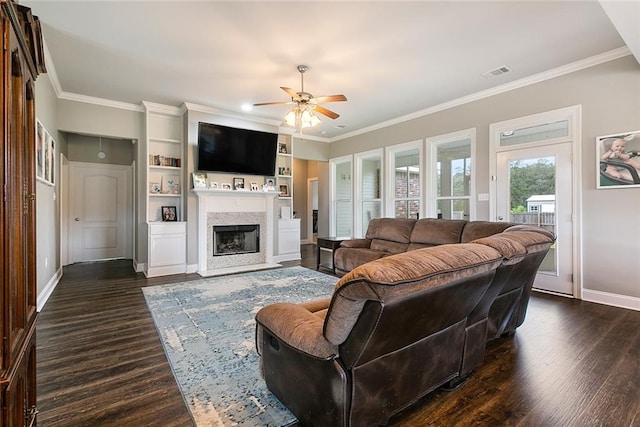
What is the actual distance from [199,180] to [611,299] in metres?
5.83

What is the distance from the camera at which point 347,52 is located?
342 cm

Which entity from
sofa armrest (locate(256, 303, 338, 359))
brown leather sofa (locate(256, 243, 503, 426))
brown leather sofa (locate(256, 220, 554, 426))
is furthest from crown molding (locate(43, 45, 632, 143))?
sofa armrest (locate(256, 303, 338, 359))

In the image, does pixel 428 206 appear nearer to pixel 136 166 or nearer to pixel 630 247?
pixel 630 247

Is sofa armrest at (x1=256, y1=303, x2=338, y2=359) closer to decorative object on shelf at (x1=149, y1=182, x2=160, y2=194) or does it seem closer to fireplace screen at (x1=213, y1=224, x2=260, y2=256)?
fireplace screen at (x1=213, y1=224, x2=260, y2=256)

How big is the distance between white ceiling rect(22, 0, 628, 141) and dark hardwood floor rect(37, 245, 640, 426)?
281cm

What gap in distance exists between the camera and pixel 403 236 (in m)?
4.71

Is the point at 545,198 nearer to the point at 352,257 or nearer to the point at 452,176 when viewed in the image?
the point at 452,176

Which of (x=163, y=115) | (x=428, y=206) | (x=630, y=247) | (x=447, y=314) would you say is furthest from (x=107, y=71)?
(x=630, y=247)

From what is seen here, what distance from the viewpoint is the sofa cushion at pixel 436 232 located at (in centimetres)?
410

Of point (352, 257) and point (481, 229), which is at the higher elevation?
point (481, 229)

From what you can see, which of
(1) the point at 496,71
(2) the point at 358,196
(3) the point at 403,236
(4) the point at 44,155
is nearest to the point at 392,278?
(3) the point at 403,236

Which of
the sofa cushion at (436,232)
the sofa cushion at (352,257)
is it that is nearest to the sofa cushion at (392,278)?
the sofa cushion at (436,232)

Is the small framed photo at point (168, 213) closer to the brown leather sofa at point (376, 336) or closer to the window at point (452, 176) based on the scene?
the brown leather sofa at point (376, 336)

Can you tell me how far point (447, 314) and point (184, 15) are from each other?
315 centimetres
